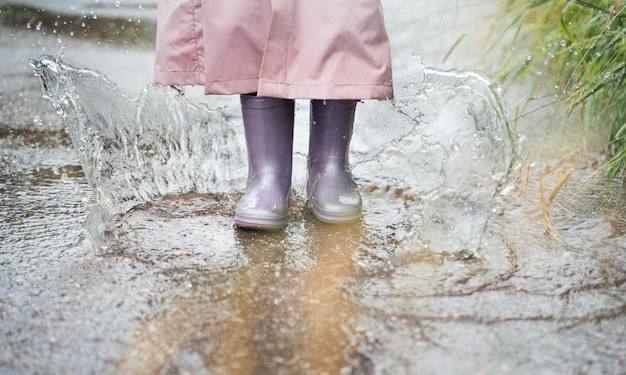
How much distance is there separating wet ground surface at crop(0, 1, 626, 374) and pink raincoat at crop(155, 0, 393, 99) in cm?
34

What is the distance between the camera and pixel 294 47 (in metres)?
1.62

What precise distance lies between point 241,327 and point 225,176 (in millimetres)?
973

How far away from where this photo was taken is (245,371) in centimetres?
105

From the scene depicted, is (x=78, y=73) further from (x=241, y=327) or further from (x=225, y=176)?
(x=241, y=327)

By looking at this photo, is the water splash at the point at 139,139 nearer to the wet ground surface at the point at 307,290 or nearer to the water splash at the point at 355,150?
the water splash at the point at 355,150

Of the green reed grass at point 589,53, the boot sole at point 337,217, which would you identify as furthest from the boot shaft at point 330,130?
the green reed grass at point 589,53

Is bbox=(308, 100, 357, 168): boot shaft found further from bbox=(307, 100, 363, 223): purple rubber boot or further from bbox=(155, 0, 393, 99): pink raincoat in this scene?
bbox=(155, 0, 393, 99): pink raincoat

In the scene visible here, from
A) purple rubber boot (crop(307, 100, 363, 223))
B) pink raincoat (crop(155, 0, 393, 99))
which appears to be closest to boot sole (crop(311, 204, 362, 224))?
purple rubber boot (crop(307, 100, 363, 223))

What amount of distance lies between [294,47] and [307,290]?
1.90 ft

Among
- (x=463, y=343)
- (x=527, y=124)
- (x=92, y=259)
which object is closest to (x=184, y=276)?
(x=92, y=259)

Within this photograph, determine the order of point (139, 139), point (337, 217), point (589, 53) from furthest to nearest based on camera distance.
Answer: point (139, 139), point (589, 53), point (337, 217)

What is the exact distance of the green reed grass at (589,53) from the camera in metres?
1.76

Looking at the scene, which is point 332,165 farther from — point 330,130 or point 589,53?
point 589,53

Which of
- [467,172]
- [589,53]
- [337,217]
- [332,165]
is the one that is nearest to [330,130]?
[332,165]
